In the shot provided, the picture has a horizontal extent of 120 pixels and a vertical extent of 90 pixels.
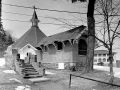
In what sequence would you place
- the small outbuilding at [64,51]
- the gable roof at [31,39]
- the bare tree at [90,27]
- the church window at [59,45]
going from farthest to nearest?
1. the gable roof at [31,39]
2. the church window at [59,45]
3. the small outbuilding at [64,51]
4. the bare tree at [90,27]

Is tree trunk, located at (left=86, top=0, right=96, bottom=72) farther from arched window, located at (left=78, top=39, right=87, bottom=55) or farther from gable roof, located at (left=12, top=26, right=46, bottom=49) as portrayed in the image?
gable roof, located at (left=12, top=26, right=46, bottom=49)

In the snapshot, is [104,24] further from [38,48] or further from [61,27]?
[38,48]

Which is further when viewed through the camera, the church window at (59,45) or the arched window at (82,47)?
the church window at (59,45)

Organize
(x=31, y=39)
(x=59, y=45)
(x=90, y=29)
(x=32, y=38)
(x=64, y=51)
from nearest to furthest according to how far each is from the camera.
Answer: (x=90, y=29) < (x=64, y=51) < (x=59, y=45) < (x=31, y=39) < (x=32, y=38)

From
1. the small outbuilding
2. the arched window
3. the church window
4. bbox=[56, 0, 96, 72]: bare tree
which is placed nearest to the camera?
bbox=[56, 0, 96, 72]: bare tree

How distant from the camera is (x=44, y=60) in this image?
22.4 metres

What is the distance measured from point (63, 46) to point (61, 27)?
27.0ft

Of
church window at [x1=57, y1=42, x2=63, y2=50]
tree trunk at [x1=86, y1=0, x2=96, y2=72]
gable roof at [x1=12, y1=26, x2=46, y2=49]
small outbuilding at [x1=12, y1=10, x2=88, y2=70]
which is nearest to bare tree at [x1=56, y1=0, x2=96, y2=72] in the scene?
tree trunk at [x1=86, y1=0, x2=96, y2=72]

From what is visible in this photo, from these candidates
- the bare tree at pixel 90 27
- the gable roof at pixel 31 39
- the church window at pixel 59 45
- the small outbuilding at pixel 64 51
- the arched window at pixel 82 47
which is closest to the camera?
the bare tree at pixel 90 27

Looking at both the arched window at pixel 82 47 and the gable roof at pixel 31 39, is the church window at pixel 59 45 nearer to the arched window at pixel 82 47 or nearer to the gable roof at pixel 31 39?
the arched window at pixel 82 47

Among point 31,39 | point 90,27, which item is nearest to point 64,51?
point 90,27

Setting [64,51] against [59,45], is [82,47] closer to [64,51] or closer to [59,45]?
[64,51]

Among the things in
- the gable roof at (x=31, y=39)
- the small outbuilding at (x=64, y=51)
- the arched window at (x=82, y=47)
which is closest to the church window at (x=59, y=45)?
the small outbuilding at (x=64, y=51)

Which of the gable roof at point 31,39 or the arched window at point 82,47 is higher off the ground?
the gable roof at point 31,39
